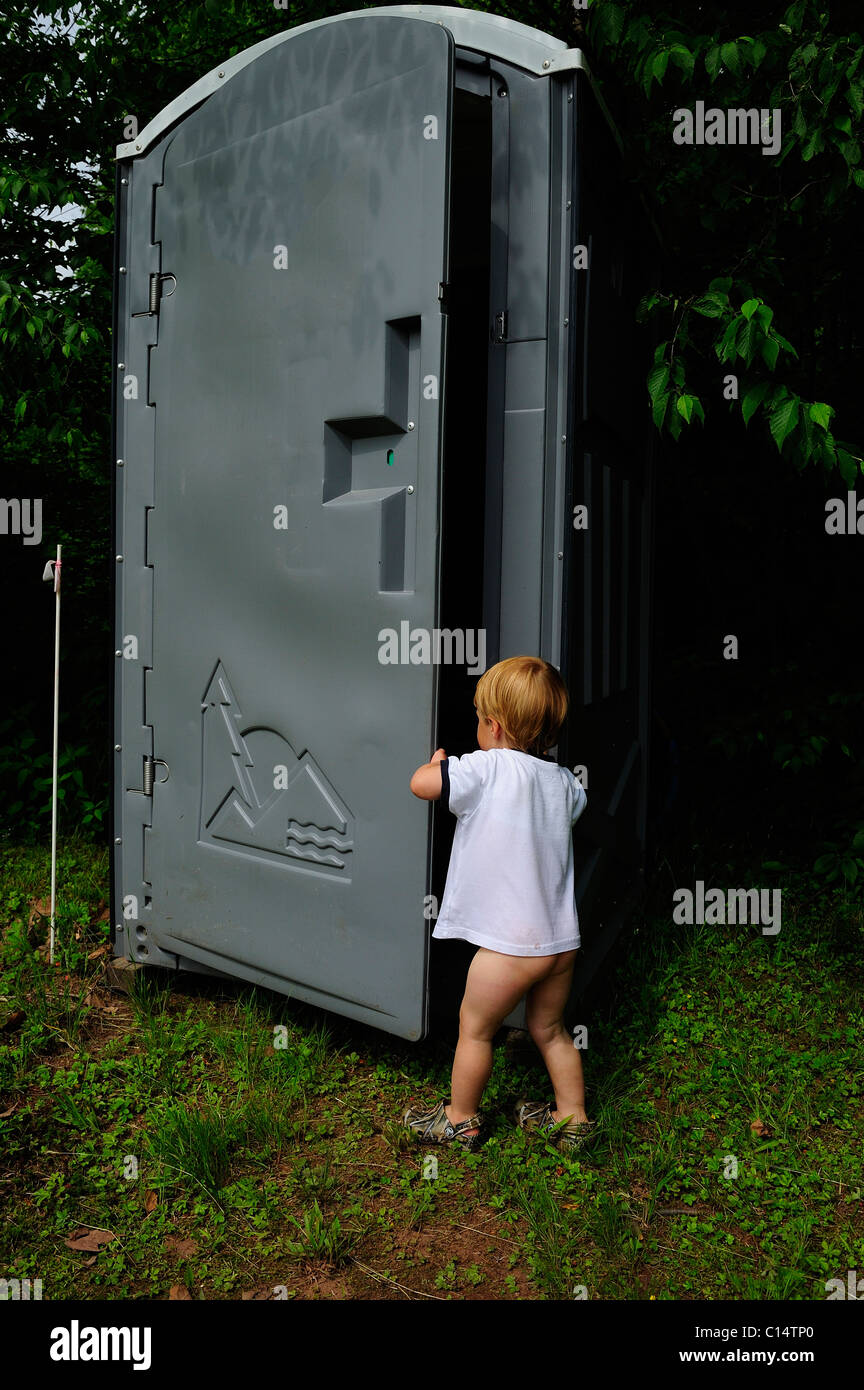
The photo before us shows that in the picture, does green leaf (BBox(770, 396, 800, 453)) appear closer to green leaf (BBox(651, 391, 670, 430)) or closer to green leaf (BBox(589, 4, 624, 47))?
green leaf (BBox(651, 391, 670, 430))

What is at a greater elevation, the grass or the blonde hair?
the blonde hair

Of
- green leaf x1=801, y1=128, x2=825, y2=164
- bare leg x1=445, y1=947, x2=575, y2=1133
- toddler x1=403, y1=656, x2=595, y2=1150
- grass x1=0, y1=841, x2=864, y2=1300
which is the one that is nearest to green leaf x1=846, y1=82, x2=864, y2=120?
green leaf x1=801, y1=128, x2=825, y2=164

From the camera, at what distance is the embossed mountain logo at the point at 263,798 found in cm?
282

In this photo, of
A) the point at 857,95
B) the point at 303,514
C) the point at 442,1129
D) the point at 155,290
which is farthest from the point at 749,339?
the point at 442,1129

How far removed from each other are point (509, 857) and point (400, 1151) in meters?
0.82

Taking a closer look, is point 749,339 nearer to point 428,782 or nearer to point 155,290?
point 428,782

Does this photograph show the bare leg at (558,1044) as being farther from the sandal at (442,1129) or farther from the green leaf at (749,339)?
the green leaf at (749,339)

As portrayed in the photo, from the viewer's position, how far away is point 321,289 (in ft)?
9.02

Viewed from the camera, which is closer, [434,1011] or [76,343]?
[434,1011]

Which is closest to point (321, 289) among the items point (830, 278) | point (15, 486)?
point (830, 278)

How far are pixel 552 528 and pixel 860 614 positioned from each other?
3.00 meters

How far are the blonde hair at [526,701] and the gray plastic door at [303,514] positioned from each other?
174mm

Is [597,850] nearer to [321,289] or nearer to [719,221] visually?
Answer: [321,289]

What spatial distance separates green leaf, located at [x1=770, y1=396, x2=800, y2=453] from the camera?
291 cm
